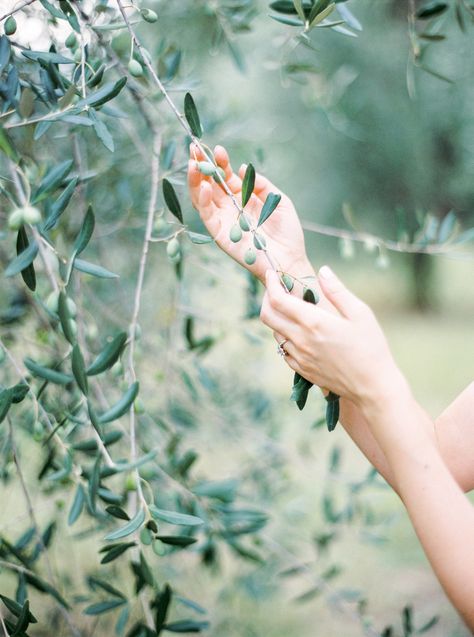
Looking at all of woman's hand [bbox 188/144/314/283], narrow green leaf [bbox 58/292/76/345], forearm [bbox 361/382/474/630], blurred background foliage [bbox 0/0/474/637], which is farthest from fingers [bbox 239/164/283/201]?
narrow green leaf [bbox 58/292/76/345]

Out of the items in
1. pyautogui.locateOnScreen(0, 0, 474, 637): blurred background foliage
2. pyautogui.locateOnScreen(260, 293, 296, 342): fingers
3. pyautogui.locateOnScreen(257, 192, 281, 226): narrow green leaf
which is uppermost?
pyautogui.locateOnScreen(257, 192, 281, 226): narrow green leaf

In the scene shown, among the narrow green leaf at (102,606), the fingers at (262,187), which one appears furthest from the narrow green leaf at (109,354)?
the narrow green leaf at (102,606)

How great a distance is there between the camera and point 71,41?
123cm

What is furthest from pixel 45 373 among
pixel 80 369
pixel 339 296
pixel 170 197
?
pixel 339 296

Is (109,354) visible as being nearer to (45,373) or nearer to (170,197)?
(45,373)

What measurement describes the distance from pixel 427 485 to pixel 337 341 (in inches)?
9.4

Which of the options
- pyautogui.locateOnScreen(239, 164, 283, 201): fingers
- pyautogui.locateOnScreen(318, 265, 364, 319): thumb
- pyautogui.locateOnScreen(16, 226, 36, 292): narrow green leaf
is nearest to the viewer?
pyautogui.locateOnScreen(16, 226, 36, 292): narrow green leaf

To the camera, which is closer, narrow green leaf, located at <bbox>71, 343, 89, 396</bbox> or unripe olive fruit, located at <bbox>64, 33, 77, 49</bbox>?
narrow green leaf, located at <bbox>71, 343, 89, 396</bbox>

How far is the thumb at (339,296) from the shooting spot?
1.06 m

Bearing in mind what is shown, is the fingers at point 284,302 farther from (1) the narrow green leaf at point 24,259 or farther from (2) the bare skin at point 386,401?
(1) the narrow green leaf at point 24,259

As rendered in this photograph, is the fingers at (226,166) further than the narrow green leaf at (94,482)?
Yes

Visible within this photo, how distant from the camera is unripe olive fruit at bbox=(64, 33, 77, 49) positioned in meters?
1.23

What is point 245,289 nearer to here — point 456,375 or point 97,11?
point 97,11

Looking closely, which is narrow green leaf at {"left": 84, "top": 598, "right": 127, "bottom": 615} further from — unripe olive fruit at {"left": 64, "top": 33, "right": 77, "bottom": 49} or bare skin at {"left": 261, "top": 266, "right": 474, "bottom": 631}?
unripe olive fruit at {"left": 64, "top": 33, "right": 77, "bottom": 49}
